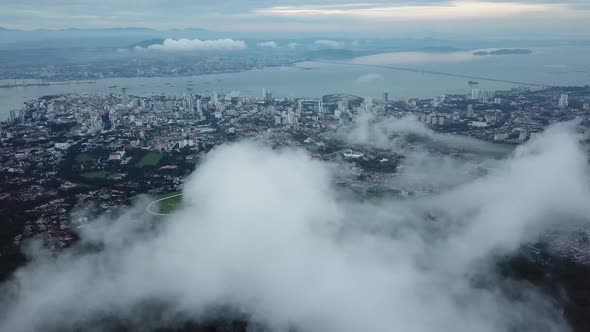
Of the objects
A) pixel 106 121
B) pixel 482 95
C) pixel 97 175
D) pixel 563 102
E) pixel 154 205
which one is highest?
pixel 563 102

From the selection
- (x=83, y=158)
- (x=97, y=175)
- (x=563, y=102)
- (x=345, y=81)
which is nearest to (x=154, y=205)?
(x=97, y=175)

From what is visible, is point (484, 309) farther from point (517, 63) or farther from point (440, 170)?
point (517, 63)

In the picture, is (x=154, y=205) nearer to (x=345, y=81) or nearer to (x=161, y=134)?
(x=161, y=134)

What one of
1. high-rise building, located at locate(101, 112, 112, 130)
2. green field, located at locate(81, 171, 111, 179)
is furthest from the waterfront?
green field, located at locate(81, 171, 111, 179)

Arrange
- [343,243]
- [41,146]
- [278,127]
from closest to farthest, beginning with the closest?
[343,243]
[41,146]
[278,127]

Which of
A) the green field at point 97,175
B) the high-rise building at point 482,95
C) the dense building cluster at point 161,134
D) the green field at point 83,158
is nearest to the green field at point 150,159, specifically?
the dense building cluster at point 161,134

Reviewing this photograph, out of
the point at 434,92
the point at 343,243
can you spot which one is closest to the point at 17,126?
the point at 343,243

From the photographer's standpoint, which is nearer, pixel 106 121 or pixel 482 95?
pixel 106 121
